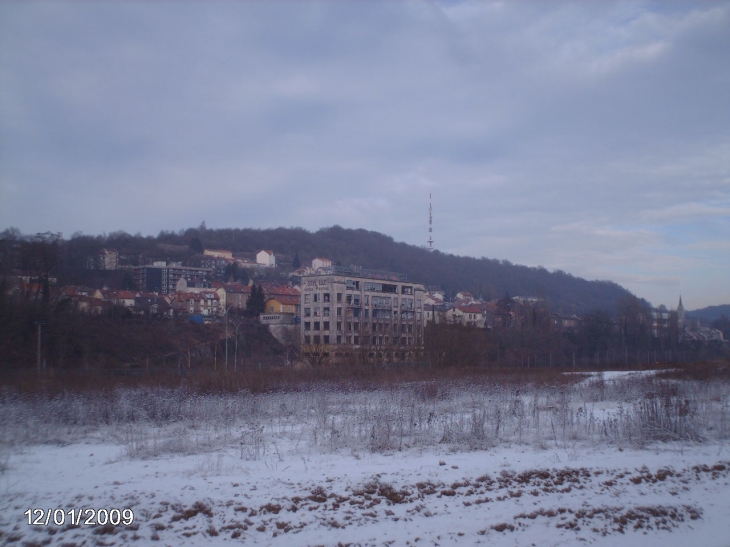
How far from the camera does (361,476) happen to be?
9.71m

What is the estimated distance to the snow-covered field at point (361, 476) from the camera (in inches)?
296

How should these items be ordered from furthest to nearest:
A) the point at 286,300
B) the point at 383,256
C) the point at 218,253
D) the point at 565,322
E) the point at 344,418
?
the point at 383,256 < the point at 218,253 < the point at 565,322 < the point at 286,300 < the point at 344,418

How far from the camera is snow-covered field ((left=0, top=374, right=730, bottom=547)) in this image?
7508 mm

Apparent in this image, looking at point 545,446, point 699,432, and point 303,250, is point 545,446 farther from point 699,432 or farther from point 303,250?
point 303,250

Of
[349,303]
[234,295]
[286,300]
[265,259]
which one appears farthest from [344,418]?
[265,259]

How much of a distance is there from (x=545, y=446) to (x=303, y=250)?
537ft

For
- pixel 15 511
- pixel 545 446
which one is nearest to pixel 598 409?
pixel 545 446

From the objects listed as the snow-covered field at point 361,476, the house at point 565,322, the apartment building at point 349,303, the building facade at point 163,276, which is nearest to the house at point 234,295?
the building facade at point 163,276

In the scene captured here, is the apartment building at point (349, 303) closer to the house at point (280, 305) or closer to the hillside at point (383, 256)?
the house at point (280, 305)

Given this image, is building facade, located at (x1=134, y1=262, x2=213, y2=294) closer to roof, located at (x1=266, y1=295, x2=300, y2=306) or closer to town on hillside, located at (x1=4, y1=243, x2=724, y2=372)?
town on hillside, located at (x1=4, y1=243, x2=724, y2=372)

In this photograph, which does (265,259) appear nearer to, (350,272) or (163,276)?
(163,276)

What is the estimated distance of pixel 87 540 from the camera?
6922 millimetres

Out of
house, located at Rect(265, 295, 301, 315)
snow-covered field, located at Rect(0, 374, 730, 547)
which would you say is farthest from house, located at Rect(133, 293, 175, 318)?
snow-covered field, located at Rect(0, 374, 730, 547)

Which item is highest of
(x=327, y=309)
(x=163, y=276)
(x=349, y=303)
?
(x=163, y=276)
